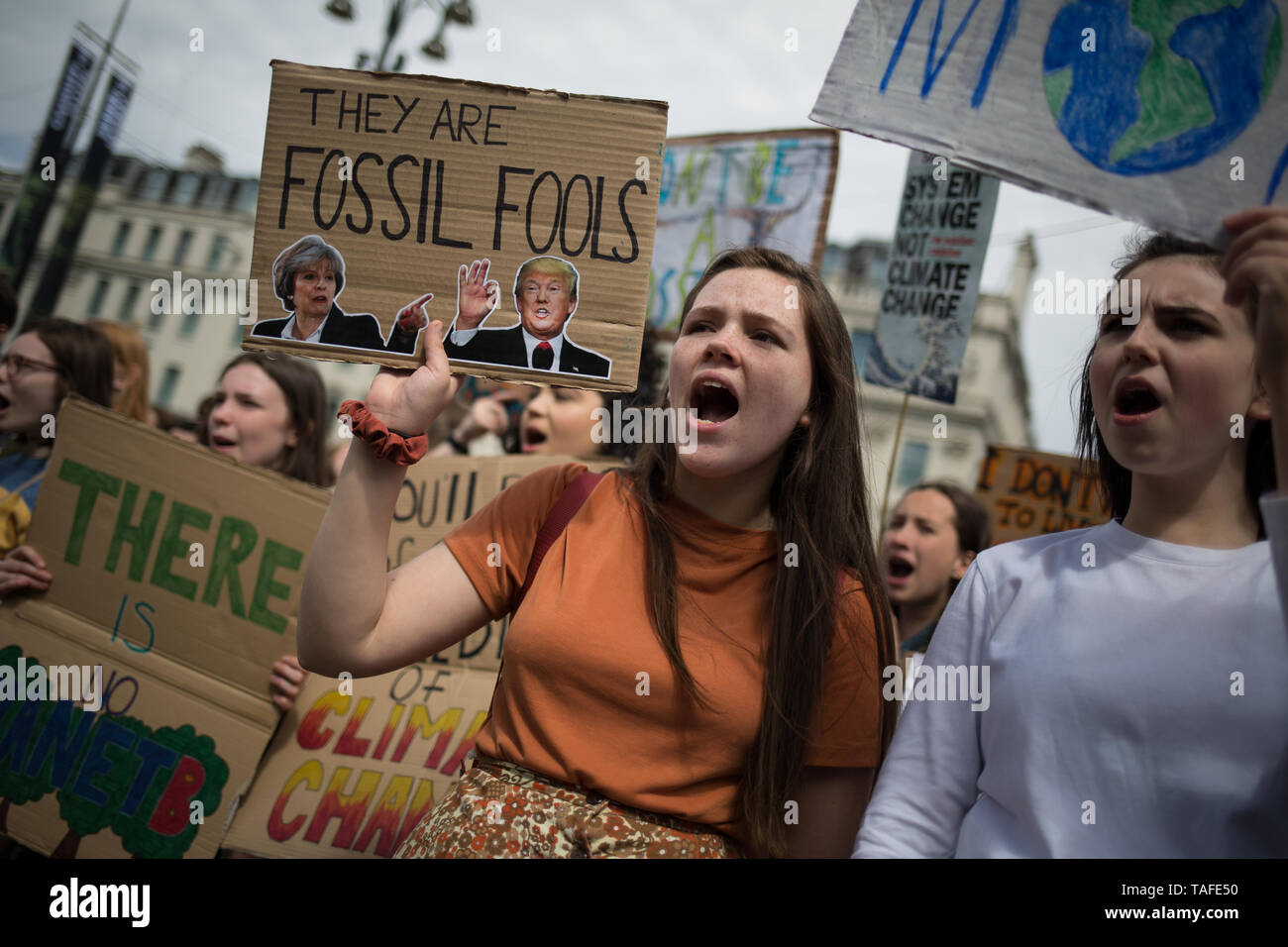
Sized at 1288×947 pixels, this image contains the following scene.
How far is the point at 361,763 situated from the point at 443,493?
978mm

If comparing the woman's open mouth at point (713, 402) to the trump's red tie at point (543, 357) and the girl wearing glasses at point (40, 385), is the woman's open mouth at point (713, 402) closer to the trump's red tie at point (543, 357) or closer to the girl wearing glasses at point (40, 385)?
the trump's red tie at point (543, 357)

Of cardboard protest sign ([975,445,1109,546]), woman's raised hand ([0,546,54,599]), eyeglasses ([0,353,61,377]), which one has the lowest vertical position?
woman's raised hand ([0,546,54,599])

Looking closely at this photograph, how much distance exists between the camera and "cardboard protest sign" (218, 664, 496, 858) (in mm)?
2832

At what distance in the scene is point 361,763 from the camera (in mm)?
2961

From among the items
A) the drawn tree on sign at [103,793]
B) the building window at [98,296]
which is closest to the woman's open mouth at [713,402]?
the drawn tree on sign at [103,793]

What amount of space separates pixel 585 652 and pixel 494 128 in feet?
3.39

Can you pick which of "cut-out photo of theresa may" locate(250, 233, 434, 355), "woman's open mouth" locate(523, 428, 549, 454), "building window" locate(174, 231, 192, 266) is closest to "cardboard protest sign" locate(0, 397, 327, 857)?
"cut-out photo of theresa may" locate(250, 233, 434, 355)

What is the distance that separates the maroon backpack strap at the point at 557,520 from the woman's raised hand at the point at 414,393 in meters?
0.34

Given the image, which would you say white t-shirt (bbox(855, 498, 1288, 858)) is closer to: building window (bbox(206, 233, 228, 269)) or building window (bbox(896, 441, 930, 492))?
building window (bbox(896, 441, 930, 492))

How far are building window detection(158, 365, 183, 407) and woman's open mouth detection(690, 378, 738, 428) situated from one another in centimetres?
4938

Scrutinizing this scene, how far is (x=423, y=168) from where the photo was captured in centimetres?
199

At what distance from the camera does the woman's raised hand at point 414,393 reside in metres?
1.81
